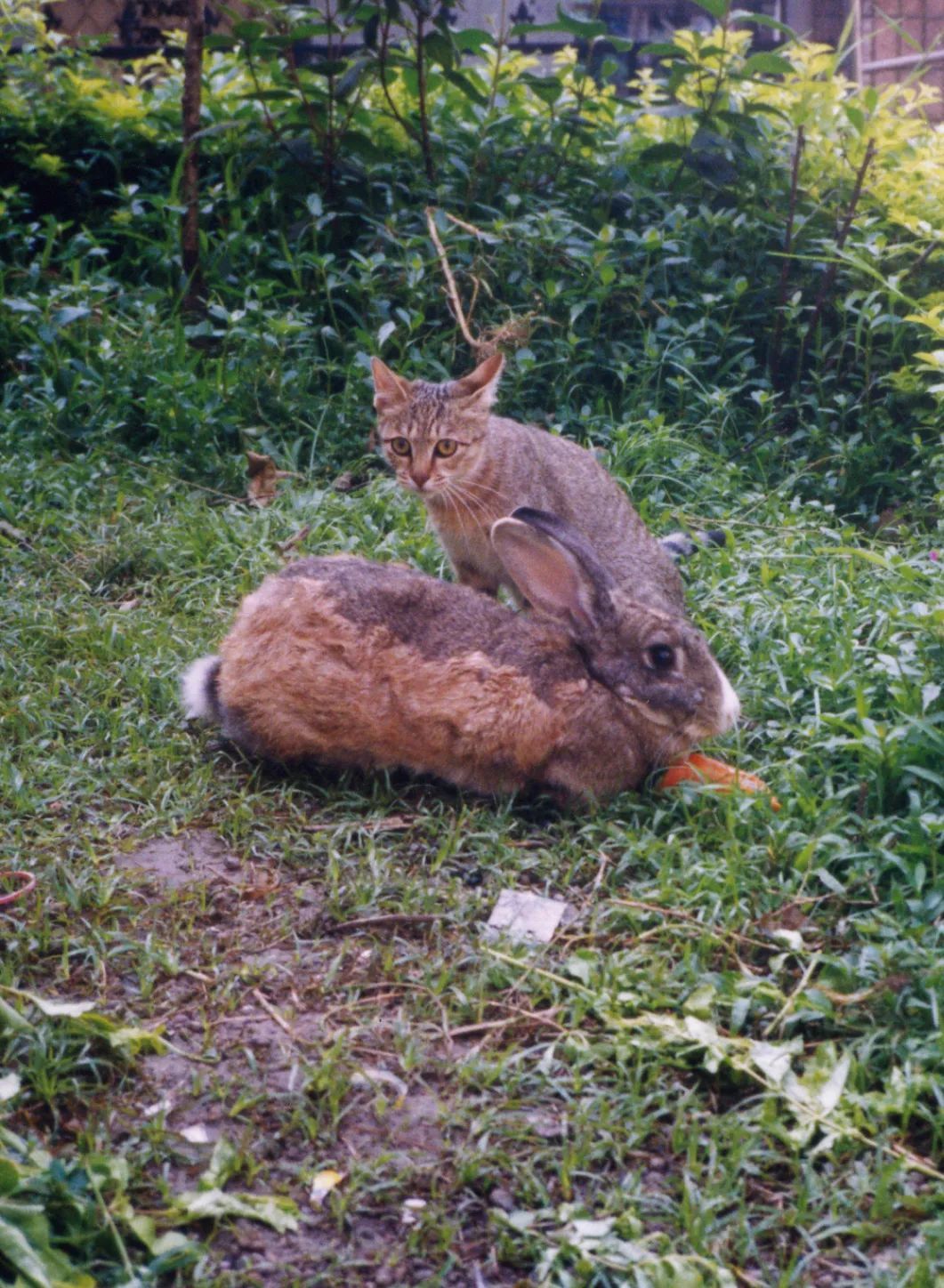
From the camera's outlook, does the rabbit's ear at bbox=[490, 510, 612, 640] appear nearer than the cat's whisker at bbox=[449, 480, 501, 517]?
Yes

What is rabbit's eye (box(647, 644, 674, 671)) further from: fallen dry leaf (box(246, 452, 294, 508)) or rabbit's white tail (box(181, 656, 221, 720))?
fallen dry leaf (box(246, 452, 294, 508))

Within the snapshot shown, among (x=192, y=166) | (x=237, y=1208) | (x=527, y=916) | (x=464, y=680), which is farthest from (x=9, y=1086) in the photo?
(x=192, y=166)

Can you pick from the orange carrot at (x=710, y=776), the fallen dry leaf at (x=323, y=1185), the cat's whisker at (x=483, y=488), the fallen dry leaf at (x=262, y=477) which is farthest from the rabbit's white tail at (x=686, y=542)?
the fallen dry leaf at (x=323, y=1185)

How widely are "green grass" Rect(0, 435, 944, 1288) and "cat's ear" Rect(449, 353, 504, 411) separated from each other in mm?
1373

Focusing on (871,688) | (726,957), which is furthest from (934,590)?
(726,957)

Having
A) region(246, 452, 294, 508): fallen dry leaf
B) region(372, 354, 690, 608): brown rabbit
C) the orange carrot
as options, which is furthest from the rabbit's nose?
region(246, 452, 294, 508): fallen dry leaf

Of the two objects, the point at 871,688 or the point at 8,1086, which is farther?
the point at 871,688

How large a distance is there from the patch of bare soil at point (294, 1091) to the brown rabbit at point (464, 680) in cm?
52

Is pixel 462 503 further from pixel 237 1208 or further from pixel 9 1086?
pixel 237 1208

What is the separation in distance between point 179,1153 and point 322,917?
86cm

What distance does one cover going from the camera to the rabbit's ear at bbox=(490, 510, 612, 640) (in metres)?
3.91

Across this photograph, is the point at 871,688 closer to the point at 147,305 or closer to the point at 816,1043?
the point at 816,1043

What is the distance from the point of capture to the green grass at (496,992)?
223cm

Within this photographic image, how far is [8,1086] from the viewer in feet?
7.68
